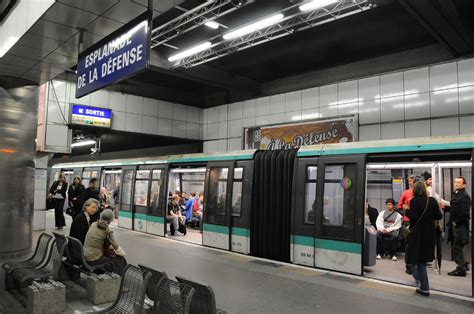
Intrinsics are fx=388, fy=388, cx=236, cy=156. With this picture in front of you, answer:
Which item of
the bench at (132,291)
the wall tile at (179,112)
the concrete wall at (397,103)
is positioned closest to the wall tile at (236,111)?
the concrete wall at (397,103)

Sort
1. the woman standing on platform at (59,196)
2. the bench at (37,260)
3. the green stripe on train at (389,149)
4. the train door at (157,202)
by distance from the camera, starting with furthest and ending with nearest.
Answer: the woman standing on platform at (59,196)
the train door at (157,202)
the green stripe on train at (389,149)
the bench at (37,260)

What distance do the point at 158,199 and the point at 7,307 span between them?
6.78m

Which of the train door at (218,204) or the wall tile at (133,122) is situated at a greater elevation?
the wall tile at (133,122)

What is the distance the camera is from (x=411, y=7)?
302 inches

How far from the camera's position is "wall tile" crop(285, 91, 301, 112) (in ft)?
43.2

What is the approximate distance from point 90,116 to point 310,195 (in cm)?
880

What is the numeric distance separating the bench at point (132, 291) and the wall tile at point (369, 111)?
353 inches

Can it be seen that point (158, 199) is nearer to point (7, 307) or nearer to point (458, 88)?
point (7, 307)

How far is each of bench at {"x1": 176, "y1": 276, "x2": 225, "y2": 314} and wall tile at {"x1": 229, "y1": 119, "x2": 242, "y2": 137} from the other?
12074 mm

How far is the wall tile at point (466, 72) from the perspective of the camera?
9.32 m

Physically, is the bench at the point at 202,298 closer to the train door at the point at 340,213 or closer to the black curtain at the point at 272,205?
the train door at the point at 340,213

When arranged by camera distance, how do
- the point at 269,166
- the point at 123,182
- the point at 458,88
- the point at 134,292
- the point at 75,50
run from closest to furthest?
the point at 134,292 → the point at 75,50 → the point at 269,166 → the point at 458,88 → the point at 123,182

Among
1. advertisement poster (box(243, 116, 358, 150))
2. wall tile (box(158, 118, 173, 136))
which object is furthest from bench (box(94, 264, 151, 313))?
wall tile (box(158, 118, 173, 136))

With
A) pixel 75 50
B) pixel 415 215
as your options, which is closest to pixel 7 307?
pixel 75 50
